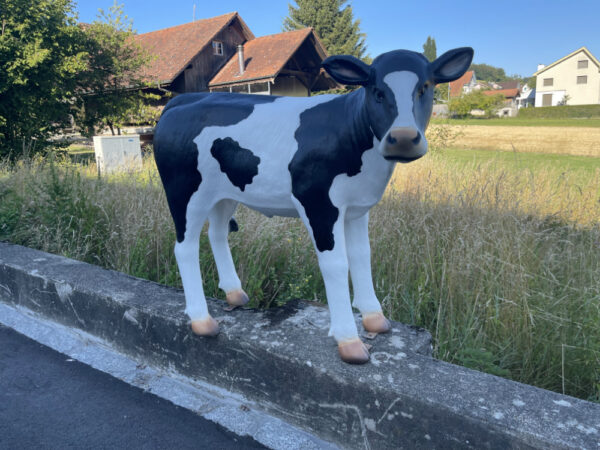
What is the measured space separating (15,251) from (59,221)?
44 cm

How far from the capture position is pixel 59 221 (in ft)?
11.8

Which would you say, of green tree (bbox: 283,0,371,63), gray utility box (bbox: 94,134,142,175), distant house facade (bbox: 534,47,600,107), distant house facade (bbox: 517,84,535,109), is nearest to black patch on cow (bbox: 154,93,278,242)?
gray utility box (bbox: 94,134,142,175)

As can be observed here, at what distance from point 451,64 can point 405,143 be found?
15.3 inches

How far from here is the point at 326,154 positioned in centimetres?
161

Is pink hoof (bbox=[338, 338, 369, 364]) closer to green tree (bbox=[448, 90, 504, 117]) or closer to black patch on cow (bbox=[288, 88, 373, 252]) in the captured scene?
black patch on cow (bbox=[288, 88, 373, 252])

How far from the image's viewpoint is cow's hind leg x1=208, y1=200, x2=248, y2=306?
213 centimetres

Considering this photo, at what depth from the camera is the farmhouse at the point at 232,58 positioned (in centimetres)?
1725

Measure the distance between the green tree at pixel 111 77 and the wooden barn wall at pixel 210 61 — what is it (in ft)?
14.3

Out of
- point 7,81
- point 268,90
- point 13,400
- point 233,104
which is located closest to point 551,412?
point 233,104

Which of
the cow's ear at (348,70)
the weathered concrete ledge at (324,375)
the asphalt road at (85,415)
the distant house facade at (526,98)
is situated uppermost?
the distant house facade at (526,98)

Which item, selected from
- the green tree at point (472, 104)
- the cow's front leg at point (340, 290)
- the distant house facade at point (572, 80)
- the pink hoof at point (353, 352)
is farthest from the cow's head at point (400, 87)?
the distant house facade at point (572, 80)

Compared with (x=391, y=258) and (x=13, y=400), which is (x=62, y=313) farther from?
(x=391, y=258)

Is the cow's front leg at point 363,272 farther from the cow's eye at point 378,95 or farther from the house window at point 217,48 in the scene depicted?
the house window at point 217,48

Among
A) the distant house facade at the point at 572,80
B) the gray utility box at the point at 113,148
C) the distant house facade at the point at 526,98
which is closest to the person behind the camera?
the gray utility box at the point at 113,148
